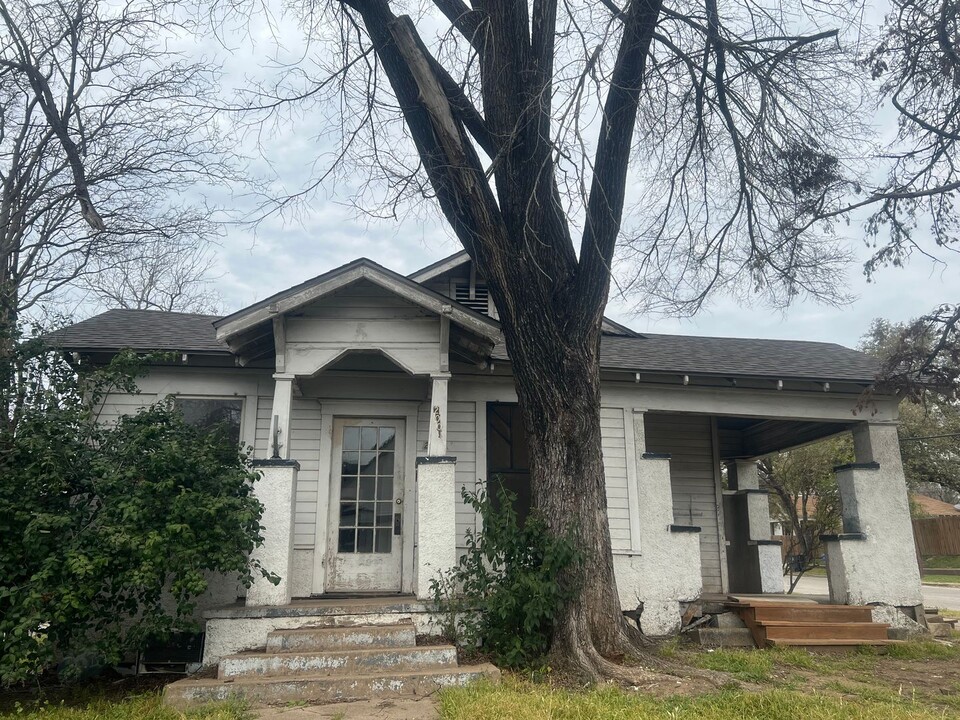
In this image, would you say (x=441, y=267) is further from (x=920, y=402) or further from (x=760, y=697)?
(x=760, y=697)

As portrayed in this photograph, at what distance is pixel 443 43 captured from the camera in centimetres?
707

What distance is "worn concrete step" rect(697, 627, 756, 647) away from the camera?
26.7 feet

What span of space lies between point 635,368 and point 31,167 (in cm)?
976

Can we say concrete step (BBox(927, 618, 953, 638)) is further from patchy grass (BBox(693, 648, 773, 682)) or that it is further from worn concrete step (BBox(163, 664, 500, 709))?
worn concrete step (BBox(163, 664, 500, 709))

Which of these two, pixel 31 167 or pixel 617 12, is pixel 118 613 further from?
pixel 31 167

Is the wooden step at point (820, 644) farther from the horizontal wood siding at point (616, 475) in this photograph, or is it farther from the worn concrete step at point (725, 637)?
the horizontal wood siding at point (616, 475)

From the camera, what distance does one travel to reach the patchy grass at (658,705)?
488 cm

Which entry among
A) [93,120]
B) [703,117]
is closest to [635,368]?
[703,117]

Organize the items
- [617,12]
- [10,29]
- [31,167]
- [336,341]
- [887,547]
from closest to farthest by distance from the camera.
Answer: [617,12] → [336,341] → [887,547] → [10,29] → [31,167]

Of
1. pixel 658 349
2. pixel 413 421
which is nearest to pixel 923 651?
pixel 658 349

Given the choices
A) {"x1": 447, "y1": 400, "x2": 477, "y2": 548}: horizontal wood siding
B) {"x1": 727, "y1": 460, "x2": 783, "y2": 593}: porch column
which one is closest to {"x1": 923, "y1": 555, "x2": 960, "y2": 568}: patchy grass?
{"x1": 727, "y1": 460, "x2": 783, "y2": 593}: porch column

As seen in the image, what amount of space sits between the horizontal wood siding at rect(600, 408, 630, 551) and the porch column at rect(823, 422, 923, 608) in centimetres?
264

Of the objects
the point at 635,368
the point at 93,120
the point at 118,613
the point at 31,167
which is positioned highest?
the point at 93,120

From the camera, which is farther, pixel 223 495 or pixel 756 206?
pixel 756 206
